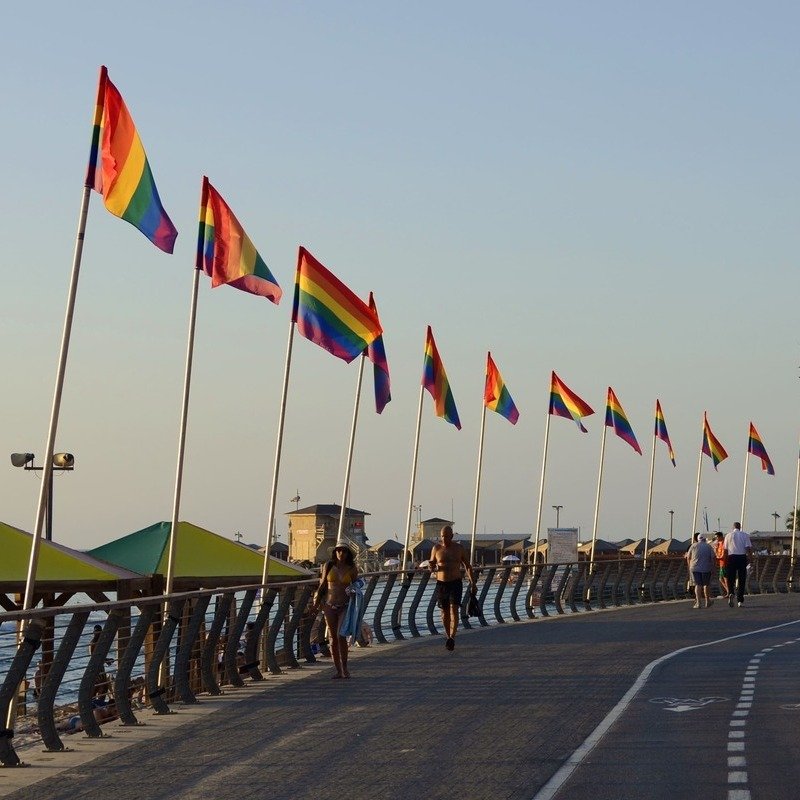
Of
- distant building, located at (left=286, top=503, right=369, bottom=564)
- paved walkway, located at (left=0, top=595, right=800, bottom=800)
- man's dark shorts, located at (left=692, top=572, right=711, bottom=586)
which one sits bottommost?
paved walkway, located at (left=0, top=595, right=800, bottom=800)

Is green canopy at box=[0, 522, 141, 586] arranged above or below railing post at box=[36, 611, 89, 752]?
above

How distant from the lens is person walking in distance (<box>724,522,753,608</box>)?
1399 inches

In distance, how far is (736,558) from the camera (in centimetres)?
3578

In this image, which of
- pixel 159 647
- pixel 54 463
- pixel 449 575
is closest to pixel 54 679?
pixel 159 647

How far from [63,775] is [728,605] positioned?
27806 mm

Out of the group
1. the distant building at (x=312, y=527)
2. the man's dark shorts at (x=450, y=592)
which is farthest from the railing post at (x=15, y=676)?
the distant building at (x=312, y=527)

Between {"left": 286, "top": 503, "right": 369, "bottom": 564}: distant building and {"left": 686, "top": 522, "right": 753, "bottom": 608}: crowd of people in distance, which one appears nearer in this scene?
{"left": 686, "top": 522, "right": 753, "bottom": 608}: crowd of people in distance

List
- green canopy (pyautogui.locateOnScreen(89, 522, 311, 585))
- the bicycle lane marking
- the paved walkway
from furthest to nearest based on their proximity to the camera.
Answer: green canopy (pyautogui.locateOnScreen(89, 522, 311, 585)) → the paved walkway → the bicycle lane marking

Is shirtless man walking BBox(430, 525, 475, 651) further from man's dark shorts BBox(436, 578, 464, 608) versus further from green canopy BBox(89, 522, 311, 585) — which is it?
green canopy BBox(89, 522, 311, 585)

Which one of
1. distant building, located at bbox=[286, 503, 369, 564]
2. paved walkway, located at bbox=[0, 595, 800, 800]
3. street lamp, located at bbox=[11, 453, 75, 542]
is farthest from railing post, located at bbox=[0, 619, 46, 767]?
distant building, located at bbox=[286, 503, 369, 564]

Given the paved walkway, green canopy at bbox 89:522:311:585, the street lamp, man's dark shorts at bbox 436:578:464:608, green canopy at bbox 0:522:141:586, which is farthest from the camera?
the street lamp

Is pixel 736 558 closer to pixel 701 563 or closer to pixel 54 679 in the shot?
pixel 701 563

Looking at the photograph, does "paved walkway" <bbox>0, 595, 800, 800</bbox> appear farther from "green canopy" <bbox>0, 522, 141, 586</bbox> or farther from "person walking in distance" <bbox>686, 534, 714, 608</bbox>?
"person walking in distance" <bbox>686, 534, 714, 608</bbox>

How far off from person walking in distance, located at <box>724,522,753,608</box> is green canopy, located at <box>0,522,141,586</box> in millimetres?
17839
